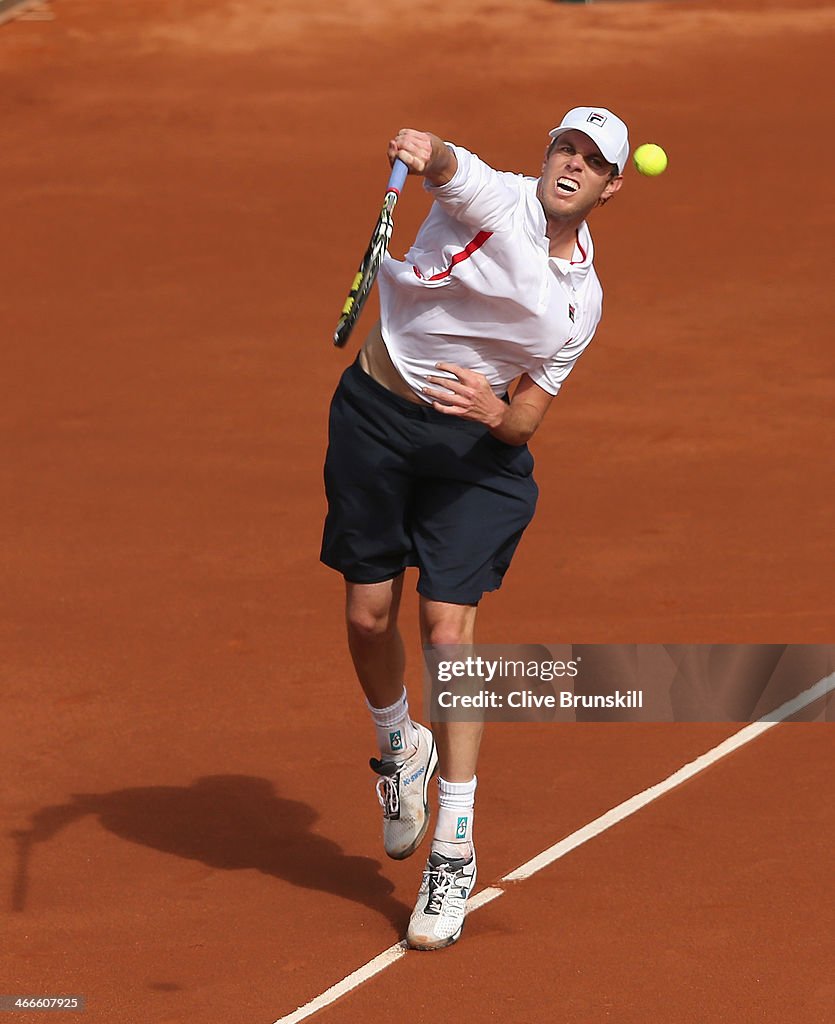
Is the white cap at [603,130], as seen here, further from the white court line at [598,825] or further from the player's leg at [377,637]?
the white court line at [598,825]

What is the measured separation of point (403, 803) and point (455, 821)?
17.6 inches

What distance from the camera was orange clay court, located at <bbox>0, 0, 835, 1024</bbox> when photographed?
245 inches

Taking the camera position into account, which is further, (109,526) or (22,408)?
(22,408)

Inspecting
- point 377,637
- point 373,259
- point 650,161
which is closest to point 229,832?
point 377,637

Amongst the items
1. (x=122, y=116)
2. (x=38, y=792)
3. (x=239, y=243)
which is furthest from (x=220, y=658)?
(x=122, y=116)

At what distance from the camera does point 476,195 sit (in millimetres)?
5785

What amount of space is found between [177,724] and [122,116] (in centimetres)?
1137

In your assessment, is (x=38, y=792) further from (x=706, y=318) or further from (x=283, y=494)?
(x=706, y=318)

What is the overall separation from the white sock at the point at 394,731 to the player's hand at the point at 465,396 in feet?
3.86

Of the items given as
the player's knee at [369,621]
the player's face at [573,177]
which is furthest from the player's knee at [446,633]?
the player's face at [573,177]

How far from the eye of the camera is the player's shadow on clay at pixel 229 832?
264 inches

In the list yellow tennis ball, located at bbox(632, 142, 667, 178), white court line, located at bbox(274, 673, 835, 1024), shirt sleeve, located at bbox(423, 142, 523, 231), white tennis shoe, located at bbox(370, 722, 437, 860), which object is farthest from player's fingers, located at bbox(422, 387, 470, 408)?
white court line, located at bbox(274, 673, 835, 1024)

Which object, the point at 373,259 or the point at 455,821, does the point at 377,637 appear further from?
the point at 373,259

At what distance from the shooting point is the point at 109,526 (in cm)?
1016
